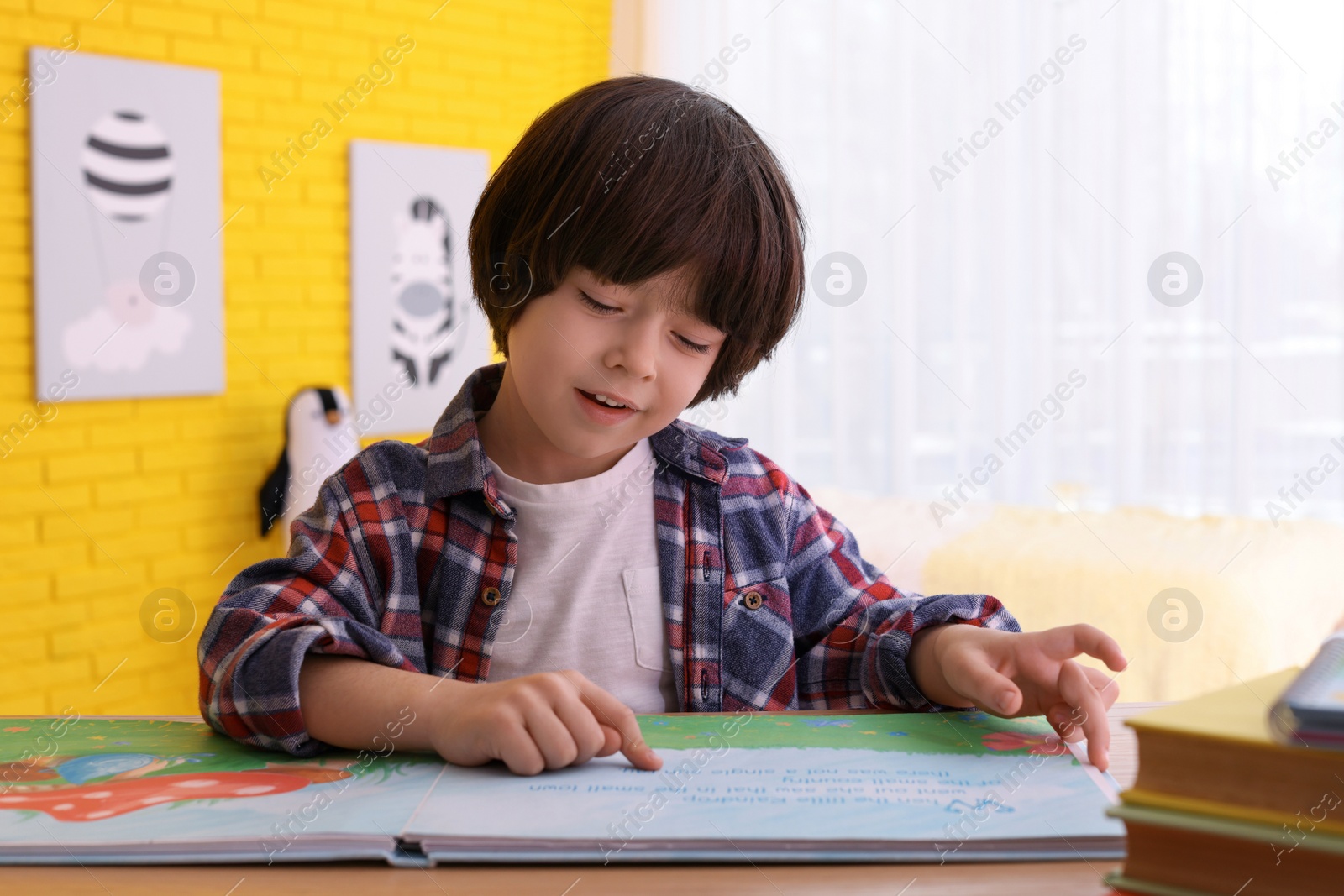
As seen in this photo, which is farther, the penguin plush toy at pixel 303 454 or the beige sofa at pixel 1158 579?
the penguin plush toy at pixel 303 454

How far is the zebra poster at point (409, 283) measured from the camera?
3.56 meters

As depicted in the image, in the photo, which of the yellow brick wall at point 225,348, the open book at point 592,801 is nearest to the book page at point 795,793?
the open book at point 592,801

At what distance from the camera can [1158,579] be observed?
231 centimetres

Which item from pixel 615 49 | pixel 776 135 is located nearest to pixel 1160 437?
pixel 776 135

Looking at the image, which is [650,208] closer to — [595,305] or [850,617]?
[595,305]

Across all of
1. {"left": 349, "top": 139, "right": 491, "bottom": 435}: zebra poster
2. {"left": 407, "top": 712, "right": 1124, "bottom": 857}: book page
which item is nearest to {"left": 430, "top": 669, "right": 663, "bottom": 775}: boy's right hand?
{"left": 407, "top": 712, "right": 1124, "bottom": 857}: book page

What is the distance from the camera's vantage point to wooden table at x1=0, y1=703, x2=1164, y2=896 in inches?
20.6

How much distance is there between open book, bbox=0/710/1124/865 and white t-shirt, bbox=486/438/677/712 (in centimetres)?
27

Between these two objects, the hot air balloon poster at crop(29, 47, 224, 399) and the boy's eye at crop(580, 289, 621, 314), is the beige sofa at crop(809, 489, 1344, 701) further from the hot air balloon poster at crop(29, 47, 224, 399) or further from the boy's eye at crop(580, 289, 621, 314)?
the hot air balloon poster at crop(29, 47, 224, 399)

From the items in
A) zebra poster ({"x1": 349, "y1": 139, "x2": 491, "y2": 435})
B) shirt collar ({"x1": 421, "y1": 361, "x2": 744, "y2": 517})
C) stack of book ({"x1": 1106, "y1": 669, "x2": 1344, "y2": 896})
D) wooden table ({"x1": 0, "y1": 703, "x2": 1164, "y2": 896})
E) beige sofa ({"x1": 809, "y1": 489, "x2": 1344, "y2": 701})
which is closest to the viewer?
stack of book ({"x1": 1106, "y1": 669, "x2": 1344, "y2": 896})

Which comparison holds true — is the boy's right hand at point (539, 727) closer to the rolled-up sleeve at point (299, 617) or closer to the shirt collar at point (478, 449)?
the rolled-up sleeve at point (299, 617)

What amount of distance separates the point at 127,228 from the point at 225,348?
0.41 m

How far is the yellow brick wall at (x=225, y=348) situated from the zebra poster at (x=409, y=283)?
6 cm

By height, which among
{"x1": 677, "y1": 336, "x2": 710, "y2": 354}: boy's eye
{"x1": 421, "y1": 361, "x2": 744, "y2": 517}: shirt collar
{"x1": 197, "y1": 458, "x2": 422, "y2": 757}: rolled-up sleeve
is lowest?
{"x1": 197, "y1": 458, "x2": 422, "y2": 757}: rolled-up sleeve
